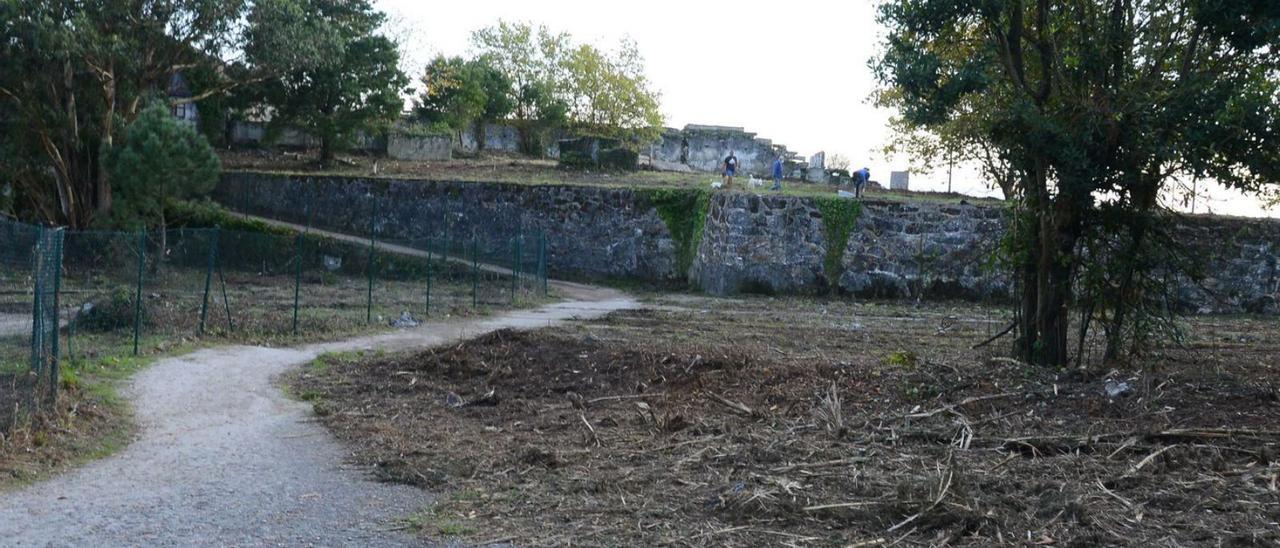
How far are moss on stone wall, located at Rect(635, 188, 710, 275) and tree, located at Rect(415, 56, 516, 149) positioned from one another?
1695cm

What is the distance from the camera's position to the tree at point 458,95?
4762cm

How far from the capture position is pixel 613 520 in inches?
300

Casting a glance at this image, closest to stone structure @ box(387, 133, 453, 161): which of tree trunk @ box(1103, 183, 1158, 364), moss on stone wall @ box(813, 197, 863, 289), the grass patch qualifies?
moss on stone wall @ box(813, 197, 863, 289)

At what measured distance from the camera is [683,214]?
3216cm

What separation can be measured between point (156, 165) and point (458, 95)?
61.6 feet

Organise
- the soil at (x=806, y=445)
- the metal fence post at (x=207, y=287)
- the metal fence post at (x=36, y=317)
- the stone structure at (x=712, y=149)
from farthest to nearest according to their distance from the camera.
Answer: the stone structure at (x=712, y=149) < the metal fence post at (x=207, y=287) < the metal fence post at (x=36, y=317) < the soil at (x=806, y=445)

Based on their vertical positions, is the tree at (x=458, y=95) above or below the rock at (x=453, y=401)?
above

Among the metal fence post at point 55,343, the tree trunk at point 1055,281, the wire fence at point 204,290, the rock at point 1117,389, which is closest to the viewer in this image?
the rock at point 1117,389

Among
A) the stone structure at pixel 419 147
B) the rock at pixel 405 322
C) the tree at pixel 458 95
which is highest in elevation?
the tree at pixel 458 95

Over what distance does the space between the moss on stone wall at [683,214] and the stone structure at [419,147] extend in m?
14.5

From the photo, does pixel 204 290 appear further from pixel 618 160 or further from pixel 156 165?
pixel 618 160

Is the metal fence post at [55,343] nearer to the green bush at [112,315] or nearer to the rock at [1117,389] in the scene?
the green bush at [112,315]

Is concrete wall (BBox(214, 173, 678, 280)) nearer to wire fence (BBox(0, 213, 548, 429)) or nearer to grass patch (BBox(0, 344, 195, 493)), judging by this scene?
wire fence (BBox(0, 213, 548, 429))

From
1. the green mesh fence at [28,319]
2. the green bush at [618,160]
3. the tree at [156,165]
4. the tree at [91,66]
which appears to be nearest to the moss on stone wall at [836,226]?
the green bush at [618,160]
